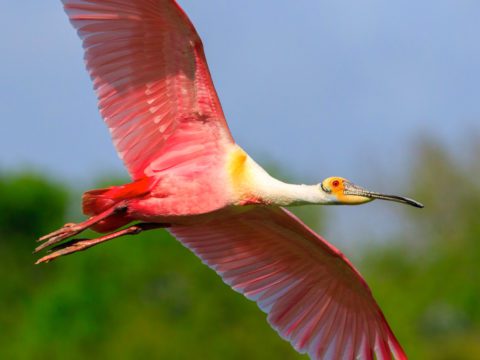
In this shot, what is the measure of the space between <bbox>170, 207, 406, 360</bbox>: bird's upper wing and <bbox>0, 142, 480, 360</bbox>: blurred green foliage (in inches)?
960

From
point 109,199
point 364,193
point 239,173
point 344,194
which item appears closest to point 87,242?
point 109,199

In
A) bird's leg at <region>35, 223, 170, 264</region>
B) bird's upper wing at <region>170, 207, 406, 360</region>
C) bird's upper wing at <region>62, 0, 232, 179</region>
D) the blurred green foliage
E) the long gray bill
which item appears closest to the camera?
bird's upper wing at <region>62, 0, 232, 179</region>

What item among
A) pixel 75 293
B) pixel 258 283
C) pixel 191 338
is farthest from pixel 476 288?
pixel 258 283

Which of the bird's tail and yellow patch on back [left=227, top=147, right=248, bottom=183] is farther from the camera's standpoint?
the bird's tail

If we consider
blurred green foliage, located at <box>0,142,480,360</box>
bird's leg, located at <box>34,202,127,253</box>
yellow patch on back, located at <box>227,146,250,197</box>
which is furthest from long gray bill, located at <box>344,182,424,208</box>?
blurred green foliage, located at <box>0,142,480,360</box>

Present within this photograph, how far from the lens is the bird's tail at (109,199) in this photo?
49.9ft

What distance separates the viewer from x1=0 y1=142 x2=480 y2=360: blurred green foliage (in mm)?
45125

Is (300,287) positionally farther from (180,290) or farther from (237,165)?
(180,290)

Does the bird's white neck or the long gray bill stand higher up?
the bird's white neck

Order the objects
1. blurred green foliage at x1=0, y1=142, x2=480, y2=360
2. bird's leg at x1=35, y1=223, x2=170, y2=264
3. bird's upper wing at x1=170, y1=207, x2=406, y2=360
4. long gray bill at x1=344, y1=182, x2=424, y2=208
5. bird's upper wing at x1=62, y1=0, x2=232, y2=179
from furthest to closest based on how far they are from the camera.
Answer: blurred green foliage at x1=0, y1=142, x2=480, y2=360
bird's upper wing at x1=170, y1=207, x2=406, y2=360
long gray bill at x1=344, y1=182, x2=424, y2=208
bird's leg at x1=35, y1=223, x2=170, y2=264
bird's upper wing at x1=62, y1=0, x2=232, y2=179

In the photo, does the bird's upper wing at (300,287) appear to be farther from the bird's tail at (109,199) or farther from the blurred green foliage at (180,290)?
the blurred green foliage at (180,290)

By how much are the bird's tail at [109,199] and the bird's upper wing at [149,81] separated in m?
0.35

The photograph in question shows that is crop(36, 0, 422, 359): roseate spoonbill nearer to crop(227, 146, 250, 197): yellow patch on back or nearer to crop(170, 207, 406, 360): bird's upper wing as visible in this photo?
crop(227, 146, 250, 197): yellow patch on back

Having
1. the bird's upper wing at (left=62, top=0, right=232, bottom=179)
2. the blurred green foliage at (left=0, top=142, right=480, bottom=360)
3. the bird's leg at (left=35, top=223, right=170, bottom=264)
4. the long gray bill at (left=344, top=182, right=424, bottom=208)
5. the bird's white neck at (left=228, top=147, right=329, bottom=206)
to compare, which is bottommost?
the blurred green foliage at (left=0, top=142, right=480, bottom=360)
